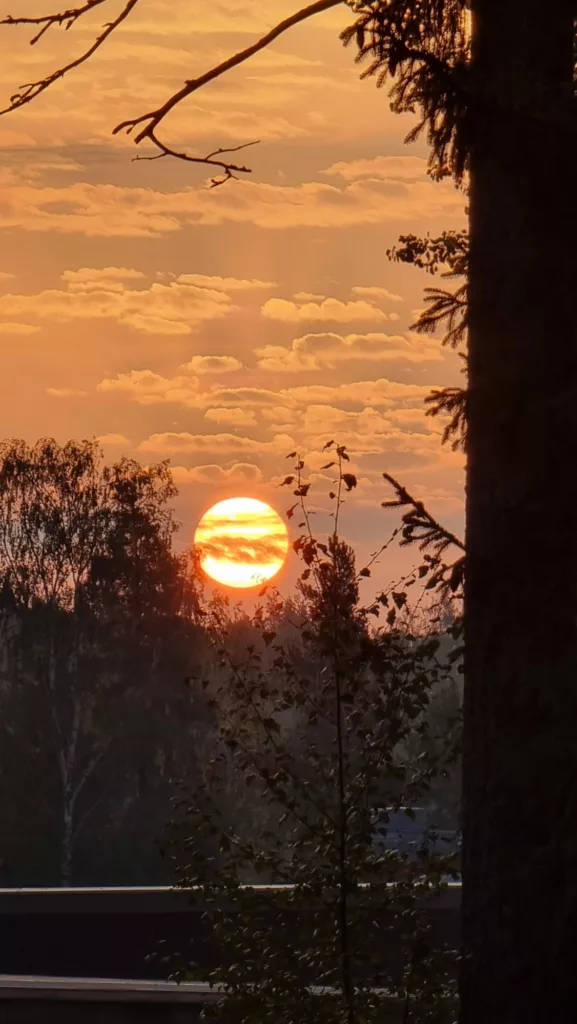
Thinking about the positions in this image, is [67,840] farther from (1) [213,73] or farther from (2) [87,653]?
Answer: (1) [213,73]

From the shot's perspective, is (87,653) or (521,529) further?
(87,653)

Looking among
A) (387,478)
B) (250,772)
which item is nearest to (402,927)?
(250,772)

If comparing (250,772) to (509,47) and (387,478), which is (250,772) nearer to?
(387,478)

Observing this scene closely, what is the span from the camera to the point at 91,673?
36.8 m

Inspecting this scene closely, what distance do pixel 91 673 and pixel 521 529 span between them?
32.1 metres

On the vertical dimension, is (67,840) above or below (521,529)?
below

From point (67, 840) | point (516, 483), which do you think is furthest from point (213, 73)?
point (67, 840)

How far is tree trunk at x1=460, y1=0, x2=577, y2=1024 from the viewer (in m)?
5.18

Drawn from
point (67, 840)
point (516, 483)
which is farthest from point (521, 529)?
point (67, 840)

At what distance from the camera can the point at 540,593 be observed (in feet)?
17.4

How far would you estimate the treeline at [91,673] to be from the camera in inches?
1391

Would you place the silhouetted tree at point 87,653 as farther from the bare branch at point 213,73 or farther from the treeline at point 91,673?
the bare branch at point 213,73

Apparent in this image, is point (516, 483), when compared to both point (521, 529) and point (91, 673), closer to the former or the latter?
point (521, 529)

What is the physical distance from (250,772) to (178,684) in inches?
1195
